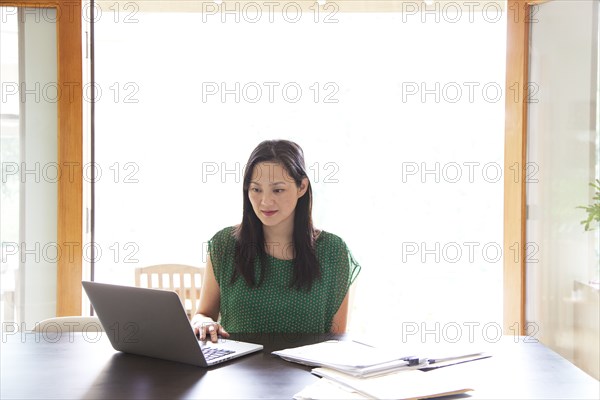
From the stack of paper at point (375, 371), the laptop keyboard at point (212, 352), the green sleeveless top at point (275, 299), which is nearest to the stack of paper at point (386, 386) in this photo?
the stack of paper at point (375, 371)

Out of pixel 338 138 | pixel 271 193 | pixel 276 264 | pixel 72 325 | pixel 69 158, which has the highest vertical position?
pixel 338 138

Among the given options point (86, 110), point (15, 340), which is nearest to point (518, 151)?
point (86, 110)

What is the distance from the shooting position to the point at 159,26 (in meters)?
4.91

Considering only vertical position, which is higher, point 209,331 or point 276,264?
point 276,264

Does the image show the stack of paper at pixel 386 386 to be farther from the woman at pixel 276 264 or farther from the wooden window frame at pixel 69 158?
the wooden window frame at pixel 69 158

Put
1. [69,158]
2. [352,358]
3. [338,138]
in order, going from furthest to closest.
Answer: [338,138] < [69,158] < [352,358]

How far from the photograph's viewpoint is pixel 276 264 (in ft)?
7.68

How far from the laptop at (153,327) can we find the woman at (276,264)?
456mm

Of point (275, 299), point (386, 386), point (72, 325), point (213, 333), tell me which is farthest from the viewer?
point (72, 325)

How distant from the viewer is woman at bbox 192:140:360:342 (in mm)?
2303

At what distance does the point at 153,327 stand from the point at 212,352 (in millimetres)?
179

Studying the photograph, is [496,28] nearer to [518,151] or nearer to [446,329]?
[518,151]

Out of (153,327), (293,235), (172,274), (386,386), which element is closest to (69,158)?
(172,274)

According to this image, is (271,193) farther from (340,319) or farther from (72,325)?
(72,325)
